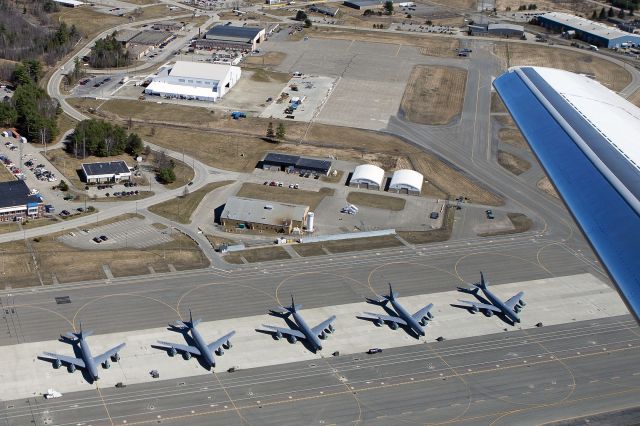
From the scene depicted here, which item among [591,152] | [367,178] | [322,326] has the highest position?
[591,152]

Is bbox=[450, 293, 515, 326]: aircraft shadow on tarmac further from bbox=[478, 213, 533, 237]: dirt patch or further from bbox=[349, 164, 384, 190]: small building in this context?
bbox=[349, 164, 384, 190]: small building

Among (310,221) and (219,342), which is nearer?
(219,342)

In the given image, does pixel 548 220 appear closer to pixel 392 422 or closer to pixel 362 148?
pixel 362 148

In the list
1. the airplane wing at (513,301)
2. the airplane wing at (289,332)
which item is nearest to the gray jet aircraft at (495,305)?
the airplane wing at (513,301)

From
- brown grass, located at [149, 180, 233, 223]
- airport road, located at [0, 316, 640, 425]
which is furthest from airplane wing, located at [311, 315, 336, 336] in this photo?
brown grass, located at [149, 180, 233, 223]

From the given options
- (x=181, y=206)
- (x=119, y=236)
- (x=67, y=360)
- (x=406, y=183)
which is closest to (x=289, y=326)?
(x=67, y=360)

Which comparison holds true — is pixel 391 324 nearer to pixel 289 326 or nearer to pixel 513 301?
pixel 289 326

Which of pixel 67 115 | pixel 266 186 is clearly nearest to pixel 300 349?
pixel 266 186
